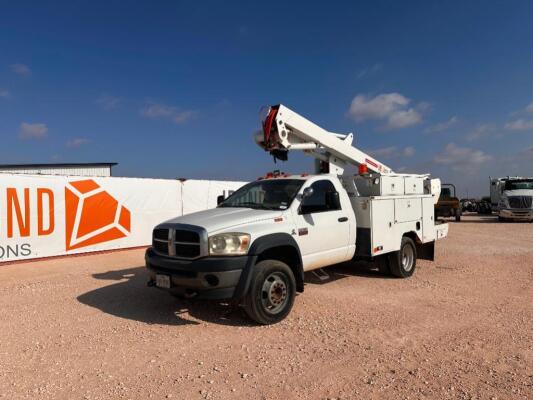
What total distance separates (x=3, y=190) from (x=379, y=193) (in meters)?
9.18

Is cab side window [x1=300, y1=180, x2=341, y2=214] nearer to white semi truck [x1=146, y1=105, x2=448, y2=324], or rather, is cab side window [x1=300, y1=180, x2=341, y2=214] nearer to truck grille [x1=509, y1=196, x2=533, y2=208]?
white semi truck [x1=146, y1=105, x2=448, y2=324]

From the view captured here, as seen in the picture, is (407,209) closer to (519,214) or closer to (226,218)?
(226,218)

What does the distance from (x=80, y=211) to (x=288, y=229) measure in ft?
27.4

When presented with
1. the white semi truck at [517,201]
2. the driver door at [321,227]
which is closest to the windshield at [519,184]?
the white semi truck at [517,201]

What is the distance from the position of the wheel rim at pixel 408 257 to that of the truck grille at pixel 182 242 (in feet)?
15.6

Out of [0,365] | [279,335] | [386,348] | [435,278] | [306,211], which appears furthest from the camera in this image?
[435,278]

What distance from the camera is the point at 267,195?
6320 millimetres

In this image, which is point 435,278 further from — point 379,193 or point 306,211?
point 306,211

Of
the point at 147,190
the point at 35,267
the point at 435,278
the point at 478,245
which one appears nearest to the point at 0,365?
the point at 35,267

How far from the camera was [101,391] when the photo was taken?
11.5 feet

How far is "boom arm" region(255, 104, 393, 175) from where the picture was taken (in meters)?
7.09

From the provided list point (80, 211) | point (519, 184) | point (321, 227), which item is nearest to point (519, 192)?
point (519, 184)

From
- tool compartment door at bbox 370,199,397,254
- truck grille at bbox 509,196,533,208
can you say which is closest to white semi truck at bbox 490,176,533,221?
truck grille at bbox 509,196,533,208

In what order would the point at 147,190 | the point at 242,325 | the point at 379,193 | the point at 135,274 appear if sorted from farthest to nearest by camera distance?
the point at 147,190, the point at 135,274, the point at 379,193, the point at 242,325
